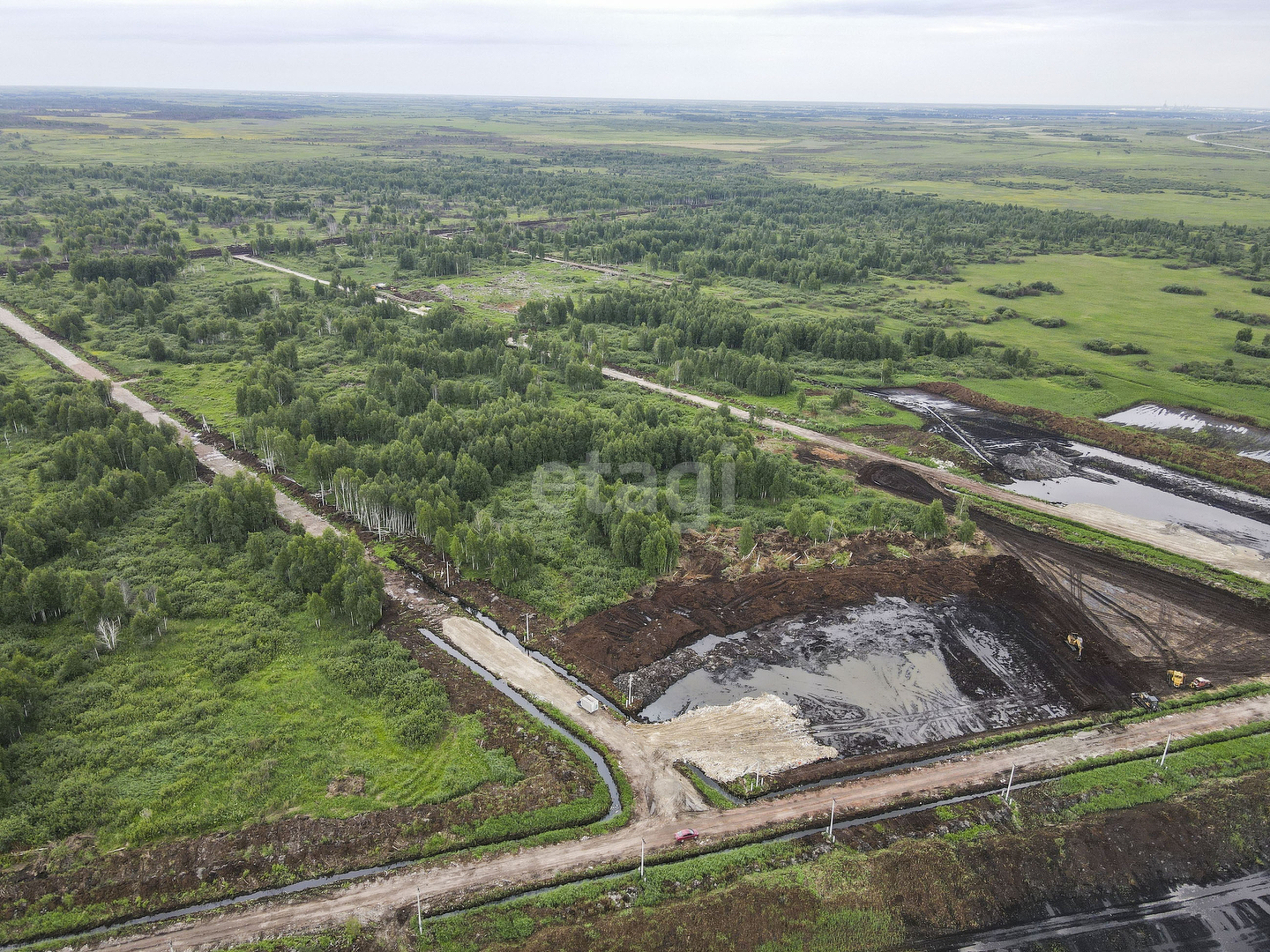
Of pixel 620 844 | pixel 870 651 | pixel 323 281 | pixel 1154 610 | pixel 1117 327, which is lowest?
pixel 620 844

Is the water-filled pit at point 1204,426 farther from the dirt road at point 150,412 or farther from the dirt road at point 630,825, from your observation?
the dirt road at point 150,412

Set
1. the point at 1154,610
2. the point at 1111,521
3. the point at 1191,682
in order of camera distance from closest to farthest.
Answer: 1. the point at 1191,682
2. the point at 1154,610
3. the point at 1111,521

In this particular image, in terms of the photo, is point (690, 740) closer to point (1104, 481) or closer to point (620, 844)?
point (620, 844)

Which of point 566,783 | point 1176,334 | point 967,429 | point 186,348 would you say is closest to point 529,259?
point 186,348

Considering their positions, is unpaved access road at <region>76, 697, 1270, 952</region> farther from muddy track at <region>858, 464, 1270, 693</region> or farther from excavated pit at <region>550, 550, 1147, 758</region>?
muddy track at <region>858, 464, 1270, 693</region>

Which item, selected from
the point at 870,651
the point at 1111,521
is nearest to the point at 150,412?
the point at 870,651

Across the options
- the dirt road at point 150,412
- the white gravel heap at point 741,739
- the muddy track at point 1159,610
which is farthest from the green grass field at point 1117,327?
the dirt road at point 150,412

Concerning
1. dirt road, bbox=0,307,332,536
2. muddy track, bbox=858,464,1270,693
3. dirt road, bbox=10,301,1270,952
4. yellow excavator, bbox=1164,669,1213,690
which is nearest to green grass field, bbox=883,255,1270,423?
muddy track, bbox=858,464,1270,693
